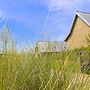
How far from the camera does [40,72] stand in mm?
3881

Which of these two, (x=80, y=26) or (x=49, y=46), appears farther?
(x=80, y=26)

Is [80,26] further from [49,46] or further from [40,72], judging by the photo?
[40,72]

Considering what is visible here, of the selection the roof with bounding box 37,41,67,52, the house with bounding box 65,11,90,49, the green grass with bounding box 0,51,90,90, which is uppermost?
the house with bounding box 65,11,90,49

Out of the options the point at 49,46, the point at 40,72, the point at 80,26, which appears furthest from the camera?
the point at 80,26

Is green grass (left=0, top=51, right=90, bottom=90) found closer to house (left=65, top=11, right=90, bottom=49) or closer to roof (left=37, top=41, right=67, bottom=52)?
roof (left=37, top=41, right=67, bottom=52)

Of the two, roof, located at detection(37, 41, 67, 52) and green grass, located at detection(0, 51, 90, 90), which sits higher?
roof, located at detection(37, 41, 67, 52)

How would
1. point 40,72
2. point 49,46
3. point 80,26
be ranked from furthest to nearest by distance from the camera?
point 80,26
point 49,46
point 40,72

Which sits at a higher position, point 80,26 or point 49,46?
point 80,26

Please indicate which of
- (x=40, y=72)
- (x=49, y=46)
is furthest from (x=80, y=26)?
(x=40, y=72)

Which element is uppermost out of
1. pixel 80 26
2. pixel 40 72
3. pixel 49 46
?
pixel 80 26

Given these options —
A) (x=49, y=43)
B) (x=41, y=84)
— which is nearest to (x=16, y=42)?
(x=49, y=43)

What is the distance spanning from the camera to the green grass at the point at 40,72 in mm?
3443

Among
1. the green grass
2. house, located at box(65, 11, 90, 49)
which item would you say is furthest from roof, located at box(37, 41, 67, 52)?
house, located at box(65, 11, 90, 49)

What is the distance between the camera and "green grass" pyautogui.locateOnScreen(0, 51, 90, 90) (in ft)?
11.3
